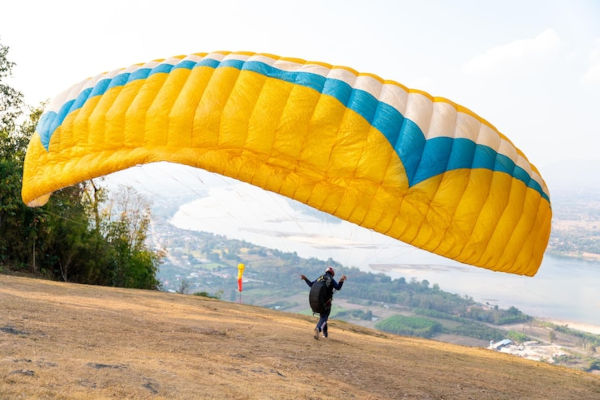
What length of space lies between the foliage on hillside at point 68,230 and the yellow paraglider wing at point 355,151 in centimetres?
1168

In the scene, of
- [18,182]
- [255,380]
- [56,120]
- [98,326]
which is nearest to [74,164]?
[56,120]

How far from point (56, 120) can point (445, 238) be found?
601 cm

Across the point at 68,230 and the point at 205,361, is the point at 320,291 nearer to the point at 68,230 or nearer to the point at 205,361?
the point at 205,361

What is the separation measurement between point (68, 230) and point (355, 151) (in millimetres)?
15462

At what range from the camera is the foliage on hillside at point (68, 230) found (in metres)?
17.1

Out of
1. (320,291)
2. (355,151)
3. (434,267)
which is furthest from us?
(434,267)

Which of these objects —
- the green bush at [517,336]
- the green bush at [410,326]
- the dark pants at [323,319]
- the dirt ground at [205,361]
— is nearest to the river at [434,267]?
the dark pants at [323,319]

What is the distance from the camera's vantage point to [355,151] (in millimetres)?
6387

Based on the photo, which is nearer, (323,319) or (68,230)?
(323,319)

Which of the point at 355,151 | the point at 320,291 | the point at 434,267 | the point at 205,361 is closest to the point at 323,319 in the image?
the point at 320,291

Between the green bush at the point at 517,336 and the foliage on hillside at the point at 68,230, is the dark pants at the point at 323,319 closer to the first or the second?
the foliage on hillside at the point at 68,230

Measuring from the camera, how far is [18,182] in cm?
1644

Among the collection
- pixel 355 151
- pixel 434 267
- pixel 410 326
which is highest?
pixel 355 151

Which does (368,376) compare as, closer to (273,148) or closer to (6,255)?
(273,148)
